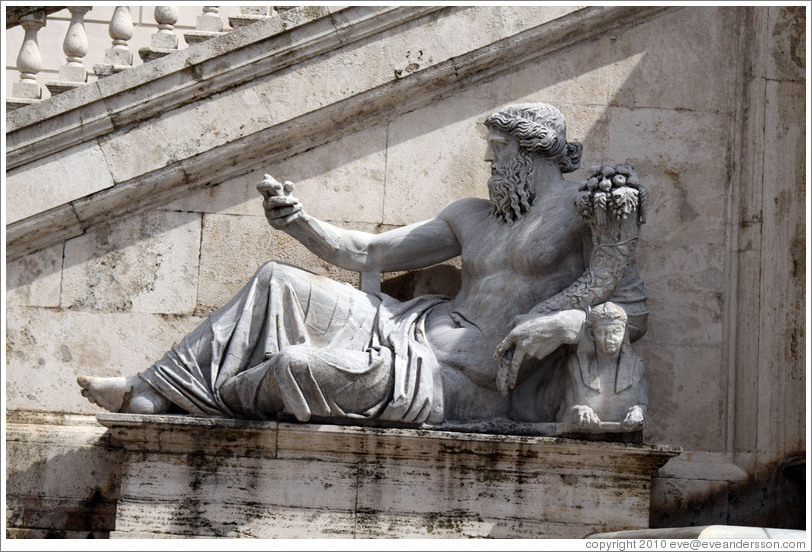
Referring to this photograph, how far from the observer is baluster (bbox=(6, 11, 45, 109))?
430 inches

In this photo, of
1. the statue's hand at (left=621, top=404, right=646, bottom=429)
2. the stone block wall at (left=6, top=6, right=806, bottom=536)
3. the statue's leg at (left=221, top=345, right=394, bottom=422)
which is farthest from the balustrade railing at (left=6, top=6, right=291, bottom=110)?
the statue's hand at (left=621, top=404, right=646, bottom=429)

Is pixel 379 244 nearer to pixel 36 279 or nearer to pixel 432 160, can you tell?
pixel 432 160

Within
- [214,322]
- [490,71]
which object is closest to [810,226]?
[490,71]

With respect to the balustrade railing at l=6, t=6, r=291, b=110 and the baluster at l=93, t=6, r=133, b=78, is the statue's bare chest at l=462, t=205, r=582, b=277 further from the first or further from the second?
the baluster at l=93, t=6, r=133, b=78

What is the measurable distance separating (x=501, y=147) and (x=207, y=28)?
194 cm

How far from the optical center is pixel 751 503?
1057 centimetres

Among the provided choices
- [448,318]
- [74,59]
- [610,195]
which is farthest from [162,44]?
[610,195]

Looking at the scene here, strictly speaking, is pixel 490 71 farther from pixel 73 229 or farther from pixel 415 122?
pixel 73 229

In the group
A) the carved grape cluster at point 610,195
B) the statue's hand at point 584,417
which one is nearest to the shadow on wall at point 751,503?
the statue's hand at point 584,417

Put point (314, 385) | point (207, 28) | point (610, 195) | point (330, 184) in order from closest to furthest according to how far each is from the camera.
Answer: point (314, 385)
point (610, 195)
point (330, 184)
point (207, 28)

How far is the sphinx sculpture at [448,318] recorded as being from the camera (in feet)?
31.6

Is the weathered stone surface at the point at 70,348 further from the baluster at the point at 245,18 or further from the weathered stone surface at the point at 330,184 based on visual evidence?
the baluster at the point at 245,18

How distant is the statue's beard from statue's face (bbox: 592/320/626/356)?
0.84m

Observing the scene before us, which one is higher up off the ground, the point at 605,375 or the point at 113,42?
the point at 113,42
